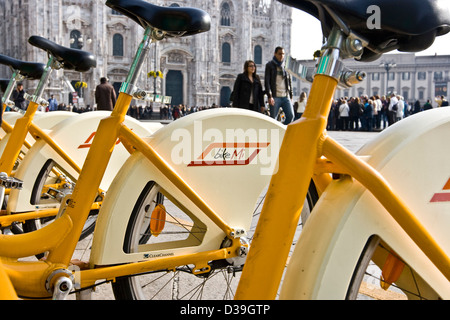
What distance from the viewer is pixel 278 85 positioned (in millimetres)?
7578

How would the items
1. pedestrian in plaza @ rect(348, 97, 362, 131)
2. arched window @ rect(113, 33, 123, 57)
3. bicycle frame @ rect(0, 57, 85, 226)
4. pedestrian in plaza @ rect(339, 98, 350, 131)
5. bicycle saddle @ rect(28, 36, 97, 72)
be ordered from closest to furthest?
bicycle saddle @ rect(28, 36, 97, 72), bicycle frame @ rect(0, 57, 85, 226), pedestrian in plaza @ rect(339, 98, 350, 131), pedestrian in plaza @ rect(348, 97, 362, 131), arched window @ rect(113, 33, 123, 57)

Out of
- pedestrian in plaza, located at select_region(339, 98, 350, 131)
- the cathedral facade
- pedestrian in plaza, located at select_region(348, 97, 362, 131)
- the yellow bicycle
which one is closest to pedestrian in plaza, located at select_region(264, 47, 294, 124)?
the yellow bicycle

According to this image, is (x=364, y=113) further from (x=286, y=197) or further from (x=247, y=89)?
(x=286, y=197)

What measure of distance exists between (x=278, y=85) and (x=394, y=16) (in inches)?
259

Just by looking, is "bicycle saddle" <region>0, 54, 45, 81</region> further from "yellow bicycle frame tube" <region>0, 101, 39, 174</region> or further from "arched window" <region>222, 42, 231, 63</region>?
"arched window" <region>222, 42, 231, 63</region>

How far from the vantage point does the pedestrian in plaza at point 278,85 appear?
7387mm

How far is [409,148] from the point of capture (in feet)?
3.80

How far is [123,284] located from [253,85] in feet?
18.5

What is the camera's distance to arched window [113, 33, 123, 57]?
4109 centimetres

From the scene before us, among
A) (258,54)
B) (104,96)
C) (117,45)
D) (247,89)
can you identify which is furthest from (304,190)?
(258,54)

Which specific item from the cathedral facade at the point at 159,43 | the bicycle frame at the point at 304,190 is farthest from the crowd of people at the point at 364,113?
the cathedral facade at the point at 159,43
